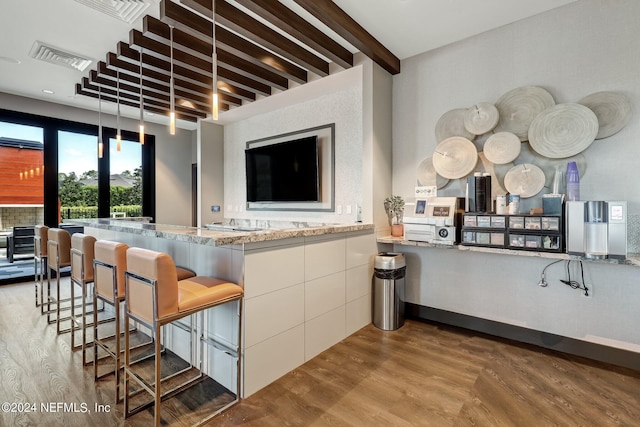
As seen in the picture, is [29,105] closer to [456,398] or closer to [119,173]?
[119,173]

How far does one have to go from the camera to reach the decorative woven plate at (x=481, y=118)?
2.77 m

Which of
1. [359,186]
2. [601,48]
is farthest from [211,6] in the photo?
[601,48]

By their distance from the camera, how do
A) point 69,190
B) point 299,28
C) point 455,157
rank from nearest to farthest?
point 299,28 < point 455,157 < point 69,190

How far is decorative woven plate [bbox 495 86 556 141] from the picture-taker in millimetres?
2582

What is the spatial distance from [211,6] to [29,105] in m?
4.50

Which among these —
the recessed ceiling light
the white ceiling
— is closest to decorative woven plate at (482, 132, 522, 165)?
the white ceiling

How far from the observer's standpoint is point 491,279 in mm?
2916

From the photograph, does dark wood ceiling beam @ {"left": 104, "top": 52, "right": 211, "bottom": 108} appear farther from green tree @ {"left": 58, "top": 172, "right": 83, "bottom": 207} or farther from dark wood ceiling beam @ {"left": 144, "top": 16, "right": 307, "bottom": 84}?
green tree @ {"left": 58, "top": 172, "right": 83, "bottom": 207}

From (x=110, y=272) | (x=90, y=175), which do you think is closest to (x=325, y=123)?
(x=110, y=272)

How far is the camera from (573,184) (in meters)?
2.31

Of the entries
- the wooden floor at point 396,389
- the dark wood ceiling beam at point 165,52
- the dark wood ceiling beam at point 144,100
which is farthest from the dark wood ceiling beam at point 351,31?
the dark wood ceiling beam at point 144,100

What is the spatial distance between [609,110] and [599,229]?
3.16ft

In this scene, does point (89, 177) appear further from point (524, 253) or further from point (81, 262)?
point (524, 253)

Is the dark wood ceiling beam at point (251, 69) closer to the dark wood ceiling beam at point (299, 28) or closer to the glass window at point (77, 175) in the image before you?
the dark wood ceiling beam at point (299, 28)
